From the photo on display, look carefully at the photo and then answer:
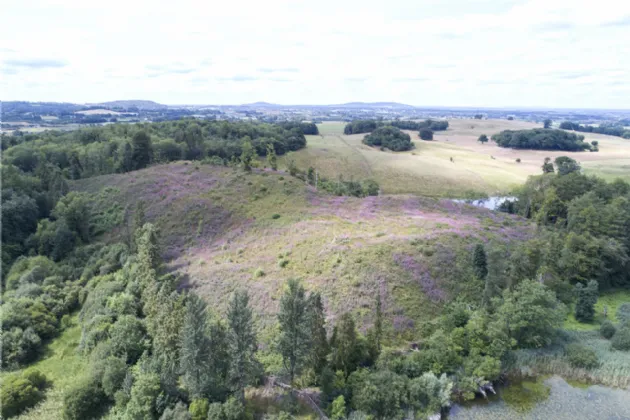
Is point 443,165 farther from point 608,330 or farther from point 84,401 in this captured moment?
point 84,401

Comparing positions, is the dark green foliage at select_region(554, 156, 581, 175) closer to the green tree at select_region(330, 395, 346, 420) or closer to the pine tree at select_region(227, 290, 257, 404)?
the green tree at select_region(330, 395, 346, 420)

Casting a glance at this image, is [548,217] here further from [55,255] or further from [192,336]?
[55,255]

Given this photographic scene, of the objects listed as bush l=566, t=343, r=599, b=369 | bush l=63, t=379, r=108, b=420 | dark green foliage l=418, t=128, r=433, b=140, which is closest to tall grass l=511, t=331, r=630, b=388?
bush l=566, t=343, r=599, b=369

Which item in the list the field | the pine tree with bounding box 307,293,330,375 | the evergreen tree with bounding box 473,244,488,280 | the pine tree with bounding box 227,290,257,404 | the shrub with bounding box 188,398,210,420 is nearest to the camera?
the shrub with bounding box 188,398,210,420

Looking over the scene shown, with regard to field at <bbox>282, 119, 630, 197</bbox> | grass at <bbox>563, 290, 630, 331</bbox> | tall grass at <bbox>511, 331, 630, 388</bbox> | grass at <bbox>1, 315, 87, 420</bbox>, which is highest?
field at <bbox>282, 119, 630, 197</bbox>

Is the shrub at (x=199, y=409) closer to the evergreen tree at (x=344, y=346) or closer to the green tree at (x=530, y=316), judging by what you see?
the evergreen tree at (x=344, y=346)

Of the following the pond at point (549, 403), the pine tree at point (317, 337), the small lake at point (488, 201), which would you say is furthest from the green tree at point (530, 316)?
the small lake at point (488, 201)
